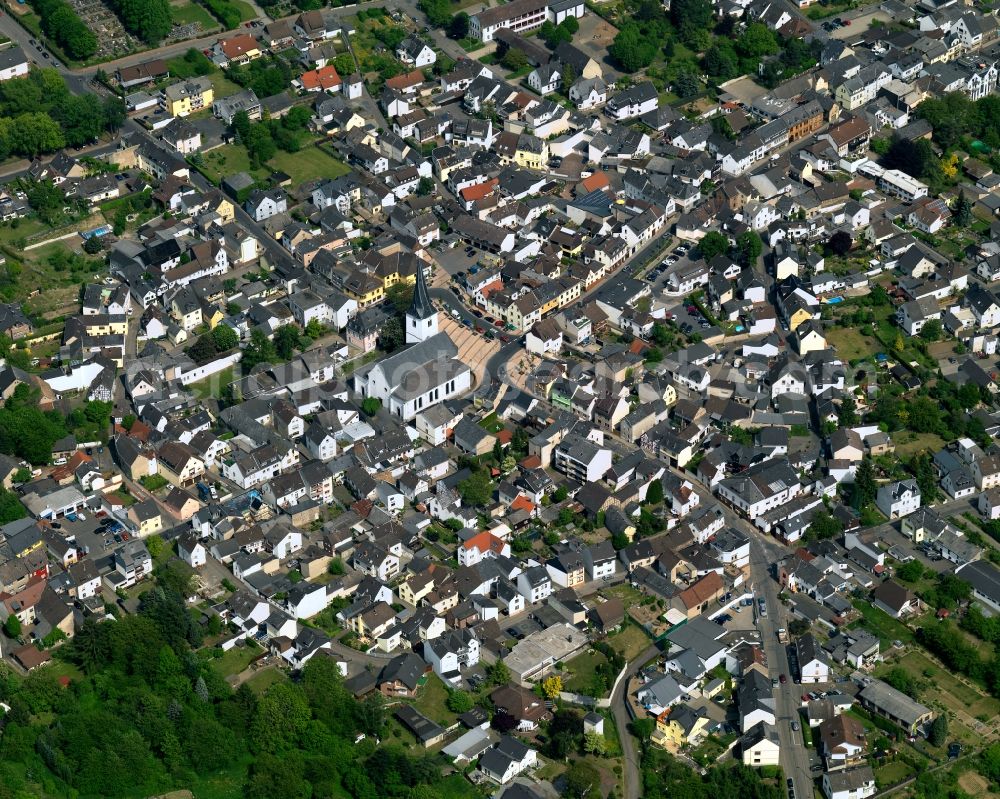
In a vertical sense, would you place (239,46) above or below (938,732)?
above

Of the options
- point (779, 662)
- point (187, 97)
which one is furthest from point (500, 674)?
point (187, 97)

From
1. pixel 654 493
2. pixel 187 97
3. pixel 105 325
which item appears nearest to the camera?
pixel 654 493

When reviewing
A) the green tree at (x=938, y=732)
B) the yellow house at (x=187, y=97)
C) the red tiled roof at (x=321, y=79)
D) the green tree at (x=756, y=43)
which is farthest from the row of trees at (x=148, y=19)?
the green tree at (x=938, y=732)

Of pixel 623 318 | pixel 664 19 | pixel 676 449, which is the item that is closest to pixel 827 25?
pixel 664 19

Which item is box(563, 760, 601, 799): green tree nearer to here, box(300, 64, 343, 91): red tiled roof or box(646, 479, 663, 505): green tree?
box(646, 479, 663, 505): green tree

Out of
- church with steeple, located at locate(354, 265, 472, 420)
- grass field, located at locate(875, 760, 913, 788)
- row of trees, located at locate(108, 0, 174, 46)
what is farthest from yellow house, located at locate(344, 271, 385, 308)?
grass field, located at locate(875, 760, 913, 788)

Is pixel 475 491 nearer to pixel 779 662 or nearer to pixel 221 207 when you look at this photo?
pixel 779 662

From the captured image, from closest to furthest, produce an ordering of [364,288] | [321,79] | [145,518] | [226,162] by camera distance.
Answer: [145,518] < [364,288] < [226,162] < [321,79]
